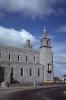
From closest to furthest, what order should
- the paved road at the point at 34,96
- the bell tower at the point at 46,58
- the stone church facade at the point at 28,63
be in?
the paved road at the point at 34,96
the stone church facade at the point at 28,63
the bell tower at the point at 46,58

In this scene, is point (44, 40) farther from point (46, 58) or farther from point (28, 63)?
point (28, 63)

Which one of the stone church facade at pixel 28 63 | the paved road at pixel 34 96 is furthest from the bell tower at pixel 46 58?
the paved road at pixel 34 96

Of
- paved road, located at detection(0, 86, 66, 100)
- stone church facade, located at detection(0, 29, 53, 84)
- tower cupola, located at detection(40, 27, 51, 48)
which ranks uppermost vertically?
tower cupola, located at detection(40, 27, 51, 48)

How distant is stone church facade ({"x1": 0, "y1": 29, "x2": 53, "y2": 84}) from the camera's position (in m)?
106

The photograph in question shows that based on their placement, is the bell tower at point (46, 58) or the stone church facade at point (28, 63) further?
the bell tower at point (46, 58)

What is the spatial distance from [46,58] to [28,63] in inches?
315

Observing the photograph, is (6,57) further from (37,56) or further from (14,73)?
(37,56)

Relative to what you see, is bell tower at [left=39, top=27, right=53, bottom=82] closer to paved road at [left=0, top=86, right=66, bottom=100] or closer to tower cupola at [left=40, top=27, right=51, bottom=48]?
tower cupola at [left=40, top=27, right=51, bottom=48]

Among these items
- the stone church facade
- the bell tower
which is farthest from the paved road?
the bell tower

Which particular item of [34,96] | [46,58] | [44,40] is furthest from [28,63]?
[34,96]

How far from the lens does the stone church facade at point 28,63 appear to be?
105875 mm

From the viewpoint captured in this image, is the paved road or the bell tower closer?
the paved road

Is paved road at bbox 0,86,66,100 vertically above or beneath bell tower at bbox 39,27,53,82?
beneath

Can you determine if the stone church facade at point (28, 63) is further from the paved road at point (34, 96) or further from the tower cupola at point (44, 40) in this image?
the paved road at point (34, 96)
